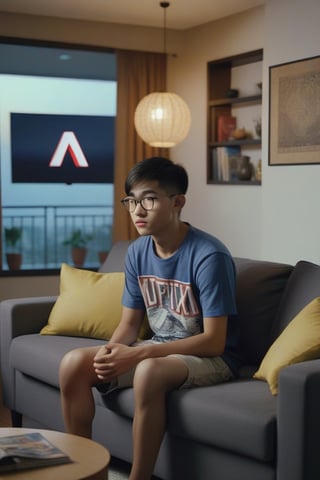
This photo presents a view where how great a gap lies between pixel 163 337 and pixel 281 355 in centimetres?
57

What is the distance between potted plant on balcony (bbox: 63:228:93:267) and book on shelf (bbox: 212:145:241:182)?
1720 mm

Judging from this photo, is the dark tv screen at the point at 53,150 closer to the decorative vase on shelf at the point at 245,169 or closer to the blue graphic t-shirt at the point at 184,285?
the decorative vase on shelf at the point at 245,169

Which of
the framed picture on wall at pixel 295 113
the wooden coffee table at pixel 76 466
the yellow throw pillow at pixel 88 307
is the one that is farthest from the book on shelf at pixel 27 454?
the framed picture on wall at pixel 295 113

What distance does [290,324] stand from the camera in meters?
2.81

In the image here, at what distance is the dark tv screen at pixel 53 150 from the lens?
22.9ft

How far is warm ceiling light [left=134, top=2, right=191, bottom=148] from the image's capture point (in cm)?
570

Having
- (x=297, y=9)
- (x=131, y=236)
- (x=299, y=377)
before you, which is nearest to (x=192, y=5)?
(x=297, y=9)

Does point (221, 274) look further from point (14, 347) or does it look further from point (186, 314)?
point (14, 347)

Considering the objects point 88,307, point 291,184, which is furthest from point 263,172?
point 88,307

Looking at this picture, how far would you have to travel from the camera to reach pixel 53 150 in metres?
7.05

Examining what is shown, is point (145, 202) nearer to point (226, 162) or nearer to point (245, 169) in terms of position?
point (245, 169)

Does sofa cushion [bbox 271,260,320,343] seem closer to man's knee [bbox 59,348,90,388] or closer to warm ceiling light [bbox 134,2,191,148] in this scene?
man's knee [bbox 59,348,90,388]

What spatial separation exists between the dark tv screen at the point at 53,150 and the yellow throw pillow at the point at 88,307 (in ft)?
11.0

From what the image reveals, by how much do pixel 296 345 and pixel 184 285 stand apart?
1.69 ft
